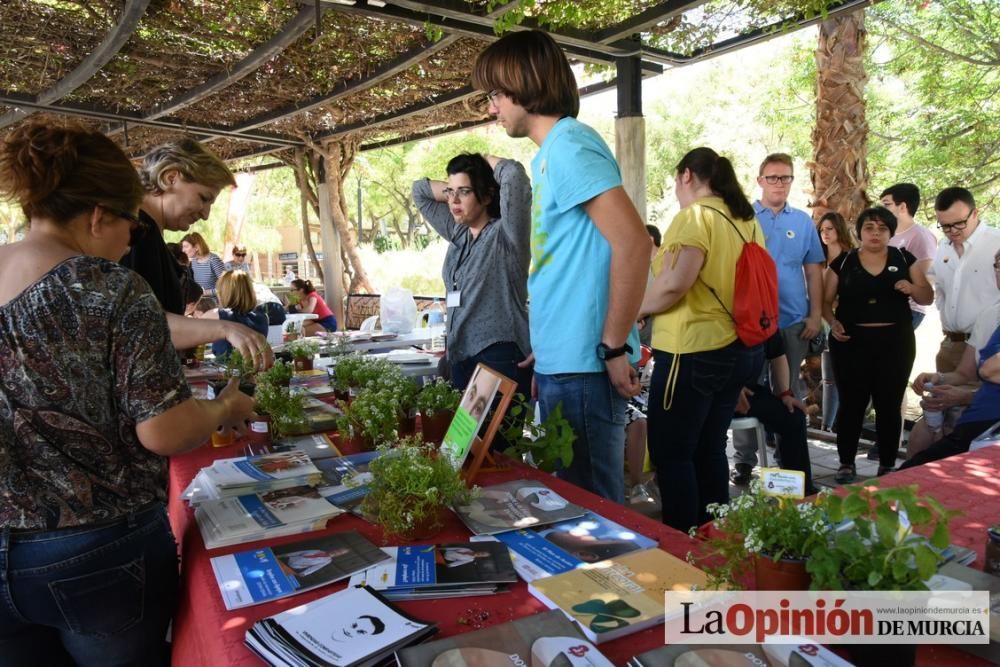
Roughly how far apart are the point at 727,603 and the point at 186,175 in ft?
6.47

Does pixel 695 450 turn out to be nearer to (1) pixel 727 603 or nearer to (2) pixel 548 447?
(2) pixel 548 447

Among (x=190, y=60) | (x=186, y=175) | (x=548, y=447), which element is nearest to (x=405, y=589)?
(x=548, y=447)

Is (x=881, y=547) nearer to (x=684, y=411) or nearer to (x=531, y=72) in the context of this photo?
(x=531, y=72)

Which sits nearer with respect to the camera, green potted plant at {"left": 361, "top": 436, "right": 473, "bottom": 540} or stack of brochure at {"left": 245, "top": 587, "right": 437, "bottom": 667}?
stack of brochure at {"left": 245, "top": 587, "right": 437, "bottom": 667}

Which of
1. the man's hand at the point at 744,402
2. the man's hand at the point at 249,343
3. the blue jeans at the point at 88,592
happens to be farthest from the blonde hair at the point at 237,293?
the blue jeans at the point at 88,592

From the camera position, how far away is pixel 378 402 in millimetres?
1869

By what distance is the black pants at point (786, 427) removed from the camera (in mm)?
3312

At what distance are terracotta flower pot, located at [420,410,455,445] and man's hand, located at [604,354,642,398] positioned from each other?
445 mm

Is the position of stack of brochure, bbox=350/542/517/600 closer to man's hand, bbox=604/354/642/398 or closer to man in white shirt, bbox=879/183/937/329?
man's hand, bbox=604/354/642/398

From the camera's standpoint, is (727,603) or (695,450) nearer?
(727,603)

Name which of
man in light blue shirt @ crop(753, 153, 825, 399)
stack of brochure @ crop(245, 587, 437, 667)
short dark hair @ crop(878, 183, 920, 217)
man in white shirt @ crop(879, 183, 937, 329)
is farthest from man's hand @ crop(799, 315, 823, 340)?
stack of brochure @ crop(245, 587, 437, 667)

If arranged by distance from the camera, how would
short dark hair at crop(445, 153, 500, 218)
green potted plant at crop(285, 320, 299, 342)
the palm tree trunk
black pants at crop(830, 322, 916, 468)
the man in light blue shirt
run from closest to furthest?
1. short dark hair at crop(445, 153, 500, 218)
2. black pants at crop(830, 322, 916, 468)
3. the man in light blue shirt
4. green potted plant at crop(285, 320, 299, 342)
5. the palm tree trunk

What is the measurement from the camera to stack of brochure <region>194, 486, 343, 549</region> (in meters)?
1.35

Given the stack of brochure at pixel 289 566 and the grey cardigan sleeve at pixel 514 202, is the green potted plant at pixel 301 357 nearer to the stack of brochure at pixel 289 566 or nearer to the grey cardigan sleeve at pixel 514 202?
the grey cardigan sleeve at pixel 514 202
